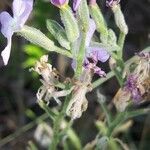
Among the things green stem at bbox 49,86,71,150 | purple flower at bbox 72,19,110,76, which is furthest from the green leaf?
purple flower at bbox 72,19,110,76

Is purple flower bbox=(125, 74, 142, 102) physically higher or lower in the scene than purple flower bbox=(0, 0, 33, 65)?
lower

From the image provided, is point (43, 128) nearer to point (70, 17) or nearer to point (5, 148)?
point (5, 148)

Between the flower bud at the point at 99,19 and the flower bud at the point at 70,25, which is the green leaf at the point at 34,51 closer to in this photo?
the flower bud at the point at 99,19

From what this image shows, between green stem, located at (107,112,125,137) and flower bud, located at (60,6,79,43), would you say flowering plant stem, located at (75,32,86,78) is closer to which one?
flower bud, located at (60,6,79,43)

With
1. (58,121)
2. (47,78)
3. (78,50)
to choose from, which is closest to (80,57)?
(78,50)

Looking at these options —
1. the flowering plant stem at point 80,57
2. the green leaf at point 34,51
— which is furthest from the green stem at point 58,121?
the green leaf at point 34,51

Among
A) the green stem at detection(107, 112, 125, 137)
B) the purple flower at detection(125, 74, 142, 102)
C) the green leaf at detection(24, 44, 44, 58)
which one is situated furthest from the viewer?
the green leaf at detection(24, 44, 44, 58)

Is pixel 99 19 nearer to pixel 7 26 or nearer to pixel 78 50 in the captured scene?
pixel 78 50

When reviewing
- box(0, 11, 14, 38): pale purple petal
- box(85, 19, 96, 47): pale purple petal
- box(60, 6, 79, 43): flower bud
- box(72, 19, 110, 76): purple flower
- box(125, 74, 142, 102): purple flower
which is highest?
box(0, 11, 14, 38): pale purple petal

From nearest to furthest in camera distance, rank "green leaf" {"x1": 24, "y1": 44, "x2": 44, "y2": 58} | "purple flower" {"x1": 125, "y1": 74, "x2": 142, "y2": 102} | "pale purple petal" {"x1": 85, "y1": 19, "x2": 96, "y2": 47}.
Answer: "pale purple petal" {"x1": 85, "y1": 19, "x2": 96, "y2": 47}, "purple flower" {"x1": 125, "y1": 74, "x2": 142, "y2": 102}, "green leaf" {"x1": 24, "y1": 44, "x2": 44, "y2": 58}

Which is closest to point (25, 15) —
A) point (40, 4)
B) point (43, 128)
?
point (43, 128)
